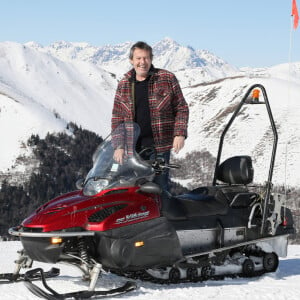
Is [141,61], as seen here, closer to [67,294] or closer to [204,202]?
[204,202]

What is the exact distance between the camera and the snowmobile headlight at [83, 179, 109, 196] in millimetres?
6177

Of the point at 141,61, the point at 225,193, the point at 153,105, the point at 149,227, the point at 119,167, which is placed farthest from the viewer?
the point at 225,193

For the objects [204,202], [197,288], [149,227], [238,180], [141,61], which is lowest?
[197,288]

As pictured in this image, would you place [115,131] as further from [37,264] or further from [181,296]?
[37,264]

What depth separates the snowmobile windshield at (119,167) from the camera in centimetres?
623

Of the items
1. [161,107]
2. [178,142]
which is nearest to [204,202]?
[178,142]

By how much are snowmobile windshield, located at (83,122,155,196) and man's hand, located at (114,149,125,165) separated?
3 centimetres

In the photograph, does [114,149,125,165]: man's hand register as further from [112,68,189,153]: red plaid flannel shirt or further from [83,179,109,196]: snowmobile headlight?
[112,68,189,153]: red plaid flannel shirt

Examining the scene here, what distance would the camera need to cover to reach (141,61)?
6836 mm

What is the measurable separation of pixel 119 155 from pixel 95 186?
1.48 ft

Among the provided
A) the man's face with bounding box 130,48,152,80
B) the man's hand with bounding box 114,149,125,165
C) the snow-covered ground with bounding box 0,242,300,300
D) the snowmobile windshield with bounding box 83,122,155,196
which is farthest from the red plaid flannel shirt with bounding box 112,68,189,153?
the snow-covered ground with bounding box 0,242,300,300

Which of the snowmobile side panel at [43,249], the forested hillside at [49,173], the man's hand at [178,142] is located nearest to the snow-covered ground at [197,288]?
the snowmobile side panel at [43,249]

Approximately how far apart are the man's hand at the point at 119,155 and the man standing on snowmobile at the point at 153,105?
0.58m

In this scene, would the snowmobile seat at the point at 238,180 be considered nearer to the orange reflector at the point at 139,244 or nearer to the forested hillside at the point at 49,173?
the orange reflector at the point at 139,244
